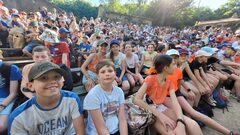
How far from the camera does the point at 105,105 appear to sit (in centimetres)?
239

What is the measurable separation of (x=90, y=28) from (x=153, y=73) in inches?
341

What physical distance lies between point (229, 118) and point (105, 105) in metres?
3.27

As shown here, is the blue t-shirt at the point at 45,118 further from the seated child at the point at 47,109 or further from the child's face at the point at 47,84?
the child's face at the point at 47,84

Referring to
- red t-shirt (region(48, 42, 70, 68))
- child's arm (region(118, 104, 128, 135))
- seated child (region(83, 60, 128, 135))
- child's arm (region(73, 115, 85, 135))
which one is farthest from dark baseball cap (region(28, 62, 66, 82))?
red t-shirt (region(48, 42, 70, 68))

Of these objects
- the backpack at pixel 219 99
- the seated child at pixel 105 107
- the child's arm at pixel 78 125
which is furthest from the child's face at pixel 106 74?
the backpack at pixel 219 99

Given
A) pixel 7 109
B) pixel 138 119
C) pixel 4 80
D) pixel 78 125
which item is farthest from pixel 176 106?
pixel 4 80

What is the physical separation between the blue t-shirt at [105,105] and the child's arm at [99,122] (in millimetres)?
61

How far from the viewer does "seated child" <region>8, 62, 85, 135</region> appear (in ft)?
5.65

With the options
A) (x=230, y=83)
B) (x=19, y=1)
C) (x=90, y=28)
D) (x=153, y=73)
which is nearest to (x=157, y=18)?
(x=19, y=1)

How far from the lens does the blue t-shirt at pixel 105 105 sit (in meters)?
2.29

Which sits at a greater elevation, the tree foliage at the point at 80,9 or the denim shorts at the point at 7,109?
the tree foliage at the point at 80,9

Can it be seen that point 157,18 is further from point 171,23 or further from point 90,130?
point 90,130

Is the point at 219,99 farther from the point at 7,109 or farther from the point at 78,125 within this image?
the point at 7,109

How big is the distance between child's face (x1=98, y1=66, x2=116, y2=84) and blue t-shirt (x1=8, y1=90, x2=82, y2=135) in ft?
1.61
